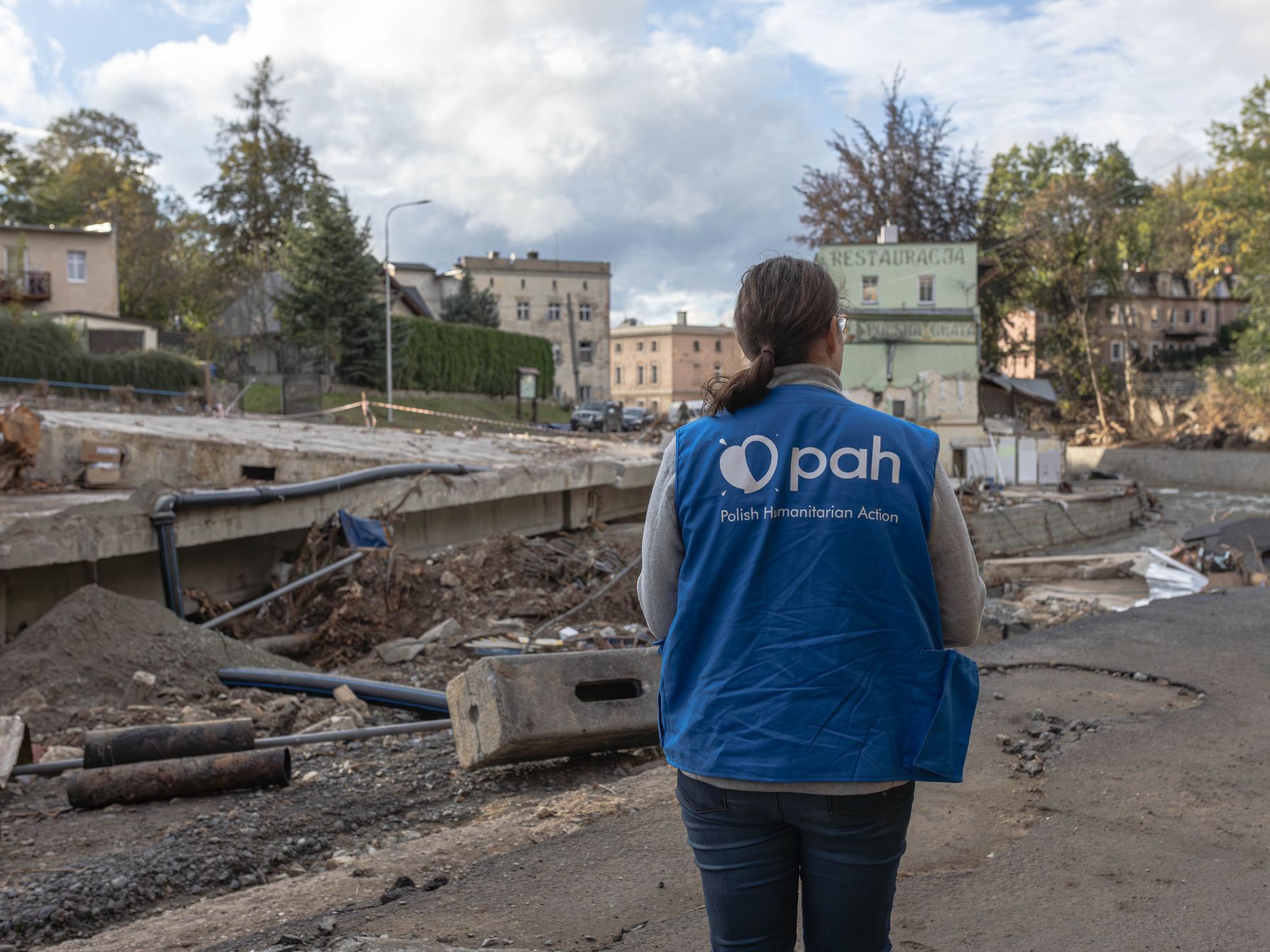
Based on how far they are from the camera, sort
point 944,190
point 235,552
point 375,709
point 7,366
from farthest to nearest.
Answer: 1. point 944,190
2. point 7,366
3. point 235,552
4. point 375,709

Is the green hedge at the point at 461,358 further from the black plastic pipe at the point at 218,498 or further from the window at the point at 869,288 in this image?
the black plastic pipe at the point at 218,498

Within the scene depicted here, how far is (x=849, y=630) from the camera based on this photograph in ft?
6.72

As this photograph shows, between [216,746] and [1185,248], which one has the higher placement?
[1185,248]

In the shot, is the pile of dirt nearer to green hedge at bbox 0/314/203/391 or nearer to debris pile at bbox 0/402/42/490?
debris pile at bbox 0/402/42/490

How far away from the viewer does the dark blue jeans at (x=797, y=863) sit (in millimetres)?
2033

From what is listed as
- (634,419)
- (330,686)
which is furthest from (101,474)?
(634,419)

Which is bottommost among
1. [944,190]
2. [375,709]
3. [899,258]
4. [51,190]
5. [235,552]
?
[375,709]

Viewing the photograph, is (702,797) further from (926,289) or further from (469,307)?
(469,307)

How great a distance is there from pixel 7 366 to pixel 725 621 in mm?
31051

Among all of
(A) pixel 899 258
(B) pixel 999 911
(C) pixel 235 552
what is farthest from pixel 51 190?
(B) pixel 999 911

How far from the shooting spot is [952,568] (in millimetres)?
2154

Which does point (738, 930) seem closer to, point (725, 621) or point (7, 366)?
point (725, 621)

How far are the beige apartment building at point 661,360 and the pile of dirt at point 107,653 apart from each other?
85.3 meters

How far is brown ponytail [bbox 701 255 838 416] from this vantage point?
7.13ft
